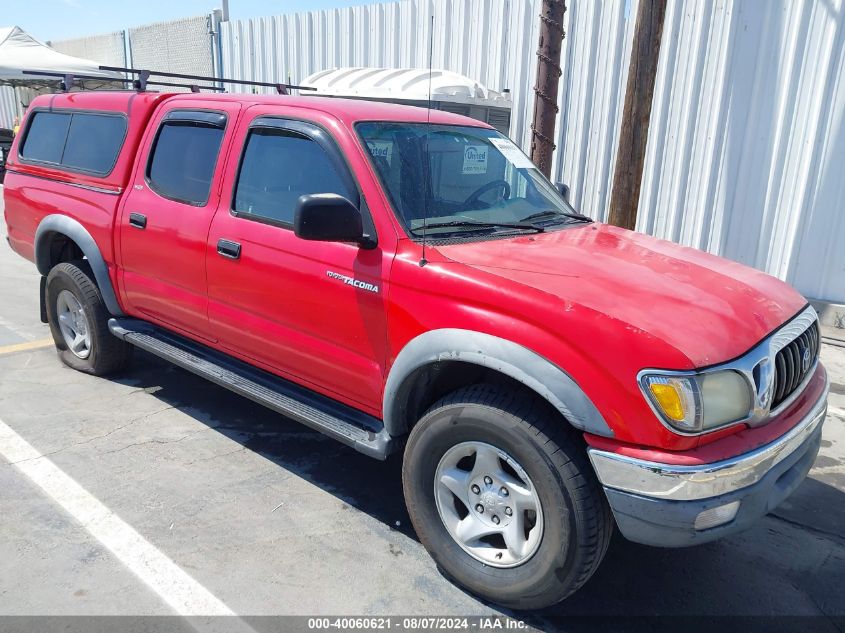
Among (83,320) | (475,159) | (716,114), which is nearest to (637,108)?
(716,114)

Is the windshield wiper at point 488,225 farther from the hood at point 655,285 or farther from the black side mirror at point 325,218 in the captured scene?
the black side mirror at point 325,218

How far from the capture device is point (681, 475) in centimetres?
226

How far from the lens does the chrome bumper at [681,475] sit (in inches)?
89.2

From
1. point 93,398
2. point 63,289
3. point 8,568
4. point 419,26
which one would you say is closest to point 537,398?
point 8,568

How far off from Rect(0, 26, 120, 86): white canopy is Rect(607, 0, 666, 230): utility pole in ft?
37.9

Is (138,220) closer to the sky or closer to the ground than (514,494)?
closer to the sky

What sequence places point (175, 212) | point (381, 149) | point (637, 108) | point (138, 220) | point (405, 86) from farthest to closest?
1. point (405, 86)
2. point (637, 108)
3. point (138, 220)
4. point (175, 212)
5. point (381, 149)

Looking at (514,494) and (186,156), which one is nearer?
(514,494)

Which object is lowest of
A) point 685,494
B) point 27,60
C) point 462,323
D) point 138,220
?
point 685,494

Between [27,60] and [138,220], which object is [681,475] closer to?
[138,220]

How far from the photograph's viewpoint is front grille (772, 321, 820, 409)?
8.72ft

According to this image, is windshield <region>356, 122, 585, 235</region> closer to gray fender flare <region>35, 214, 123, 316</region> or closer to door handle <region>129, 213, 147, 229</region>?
door handle <region>129, 213, 147, 229</region>

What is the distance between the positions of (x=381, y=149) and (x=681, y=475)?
1992 millimetres

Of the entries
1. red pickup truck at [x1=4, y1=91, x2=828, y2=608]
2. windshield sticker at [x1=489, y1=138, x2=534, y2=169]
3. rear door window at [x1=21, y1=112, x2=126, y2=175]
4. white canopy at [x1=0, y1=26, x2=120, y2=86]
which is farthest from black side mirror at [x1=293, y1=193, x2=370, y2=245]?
white canopy at [x1=0, y1=26, x2=120, y2=86]
